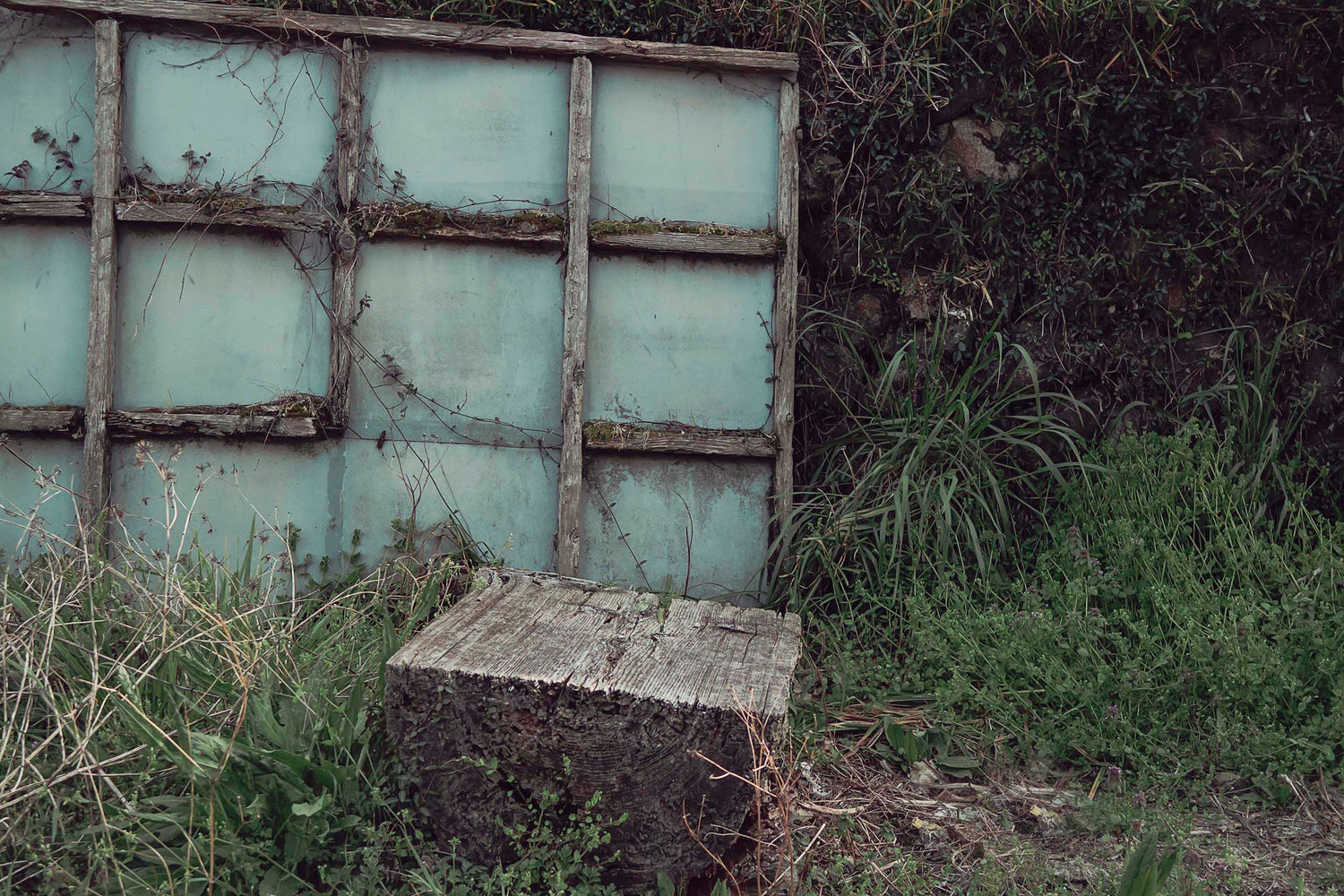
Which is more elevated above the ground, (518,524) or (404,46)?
(404,46)

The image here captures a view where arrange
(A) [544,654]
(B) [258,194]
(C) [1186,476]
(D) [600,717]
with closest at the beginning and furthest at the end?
(D) [600,717], (A) [544,654], (C) [1186,476], (B) [258,194]

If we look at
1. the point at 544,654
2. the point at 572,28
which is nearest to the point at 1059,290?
the point at 572,28

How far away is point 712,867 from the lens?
70.7 inches

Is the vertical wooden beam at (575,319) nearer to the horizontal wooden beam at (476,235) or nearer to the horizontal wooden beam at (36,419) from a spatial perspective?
the horizontal wooden beam at (476,235)

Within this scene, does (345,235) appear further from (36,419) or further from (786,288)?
(786,288)

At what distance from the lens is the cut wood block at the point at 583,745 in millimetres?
1699

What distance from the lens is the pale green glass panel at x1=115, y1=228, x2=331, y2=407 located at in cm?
321

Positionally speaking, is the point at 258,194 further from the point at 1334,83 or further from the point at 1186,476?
the point at 1334,83

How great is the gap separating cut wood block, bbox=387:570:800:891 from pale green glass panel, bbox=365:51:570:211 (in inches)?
78.6

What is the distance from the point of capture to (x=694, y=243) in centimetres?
328

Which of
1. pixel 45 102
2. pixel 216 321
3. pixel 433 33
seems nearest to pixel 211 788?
pixel 216 321

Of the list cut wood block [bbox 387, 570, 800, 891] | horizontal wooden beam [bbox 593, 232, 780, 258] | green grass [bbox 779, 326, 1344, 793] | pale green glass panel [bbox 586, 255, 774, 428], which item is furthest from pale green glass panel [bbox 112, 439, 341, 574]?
green grass [bbox 779, 326, 1344, 793]

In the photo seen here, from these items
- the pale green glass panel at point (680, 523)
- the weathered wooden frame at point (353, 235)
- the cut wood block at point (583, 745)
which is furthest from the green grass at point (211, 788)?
the pale green glass panel at point (680, 523)

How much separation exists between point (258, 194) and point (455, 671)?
2299 mm
